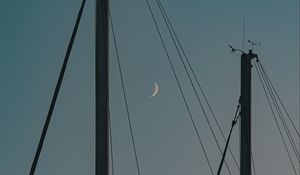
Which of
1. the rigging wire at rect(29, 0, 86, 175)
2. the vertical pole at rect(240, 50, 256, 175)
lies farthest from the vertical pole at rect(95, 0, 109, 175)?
the vertical pole at rect(240, 50, 256, 175)

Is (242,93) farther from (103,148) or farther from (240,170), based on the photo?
(103,148)

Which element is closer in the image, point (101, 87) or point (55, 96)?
point (101, 87)

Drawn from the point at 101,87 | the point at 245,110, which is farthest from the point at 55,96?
the point at 245,110

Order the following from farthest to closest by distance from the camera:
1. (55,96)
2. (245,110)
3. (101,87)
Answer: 1. (245,110)
2. (55,96)
3. (101,87)

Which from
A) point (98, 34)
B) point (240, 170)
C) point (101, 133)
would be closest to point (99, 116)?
point (101, 133)

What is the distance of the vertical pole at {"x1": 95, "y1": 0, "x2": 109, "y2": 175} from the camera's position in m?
22.7

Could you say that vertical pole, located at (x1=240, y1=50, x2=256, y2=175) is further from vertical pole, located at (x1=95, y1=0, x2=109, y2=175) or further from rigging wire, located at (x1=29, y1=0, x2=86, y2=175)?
vertical pole, located at (x1=95, y1=0, x2=109, y2=175)

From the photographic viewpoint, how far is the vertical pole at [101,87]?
74.5ft

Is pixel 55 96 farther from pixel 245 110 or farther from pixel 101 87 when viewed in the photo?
pixel 245 110

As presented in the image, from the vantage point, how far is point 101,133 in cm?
2294

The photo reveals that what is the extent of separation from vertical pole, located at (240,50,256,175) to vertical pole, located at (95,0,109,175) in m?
15.6

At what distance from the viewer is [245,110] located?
39.3 metres

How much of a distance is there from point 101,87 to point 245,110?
1723 cm

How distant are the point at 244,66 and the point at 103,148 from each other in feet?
61.0
